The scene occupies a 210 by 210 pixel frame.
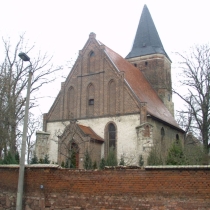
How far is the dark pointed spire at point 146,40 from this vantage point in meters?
33.7

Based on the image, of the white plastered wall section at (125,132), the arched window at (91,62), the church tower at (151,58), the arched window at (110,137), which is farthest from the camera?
the church tower at (151,58)

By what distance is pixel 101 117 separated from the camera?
23250mm

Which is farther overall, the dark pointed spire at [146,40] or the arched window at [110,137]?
the dark pointed spire at [146,40]

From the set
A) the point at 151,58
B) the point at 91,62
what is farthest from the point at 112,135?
the point at 151,58

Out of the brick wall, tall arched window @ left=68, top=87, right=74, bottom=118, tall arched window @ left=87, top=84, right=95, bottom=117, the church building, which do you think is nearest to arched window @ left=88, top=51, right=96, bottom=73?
the church building

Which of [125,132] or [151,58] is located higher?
[151,58]

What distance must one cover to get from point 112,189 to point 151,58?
23619 millimetres

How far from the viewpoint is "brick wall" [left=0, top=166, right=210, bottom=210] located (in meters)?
9.94

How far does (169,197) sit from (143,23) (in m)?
29.4

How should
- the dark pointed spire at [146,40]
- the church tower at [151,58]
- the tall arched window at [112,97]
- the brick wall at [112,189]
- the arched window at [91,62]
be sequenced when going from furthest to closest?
the dark pointed spire at [146,40] < the church tower at [151,58] < the arched window at [91,62] < the tall arched window at [112,97] < the brick wall at [112,189]

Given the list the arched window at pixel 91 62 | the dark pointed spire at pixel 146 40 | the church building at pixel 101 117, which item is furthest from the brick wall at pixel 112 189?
the dark pointed spire at pixel 146 40

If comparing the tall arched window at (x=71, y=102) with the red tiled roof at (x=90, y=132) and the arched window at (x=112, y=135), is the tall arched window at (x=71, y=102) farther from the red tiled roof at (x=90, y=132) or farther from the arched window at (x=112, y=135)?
the arched window at (x=112, y=135)

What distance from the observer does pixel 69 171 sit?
1171cm

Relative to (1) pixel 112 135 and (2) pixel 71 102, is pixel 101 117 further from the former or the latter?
(2) pixel 71 102
